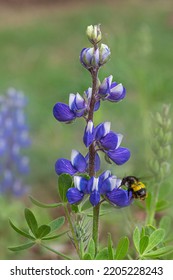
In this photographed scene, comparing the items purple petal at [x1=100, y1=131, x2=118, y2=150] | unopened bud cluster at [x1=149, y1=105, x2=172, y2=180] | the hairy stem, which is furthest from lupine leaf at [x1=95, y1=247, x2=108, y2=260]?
unopened bud cluster at [x1=149, y1=105, x2=172, y2=180]

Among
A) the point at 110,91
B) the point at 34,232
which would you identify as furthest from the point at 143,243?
the point at 110,91

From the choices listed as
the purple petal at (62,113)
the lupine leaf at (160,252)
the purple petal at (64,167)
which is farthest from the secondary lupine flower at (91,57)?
the lupine leaf at (160,252)

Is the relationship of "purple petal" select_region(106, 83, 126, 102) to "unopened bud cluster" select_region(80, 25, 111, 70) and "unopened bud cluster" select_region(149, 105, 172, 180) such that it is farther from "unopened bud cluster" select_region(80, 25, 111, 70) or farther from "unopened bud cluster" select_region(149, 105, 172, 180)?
"unopened bud cluster" select_region(149, 105, 172, 180)

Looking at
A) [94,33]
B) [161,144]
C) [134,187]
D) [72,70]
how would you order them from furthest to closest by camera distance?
[72,70], [161,144], [134,187], [94,33]

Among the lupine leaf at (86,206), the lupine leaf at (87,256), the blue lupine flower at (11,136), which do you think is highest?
the blue lupine flower at (11,136)

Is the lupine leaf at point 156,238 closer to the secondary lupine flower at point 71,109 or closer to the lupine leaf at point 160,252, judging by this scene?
the lupine leaf at point 160,252

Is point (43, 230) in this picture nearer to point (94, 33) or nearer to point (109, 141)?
point (109, 141)
